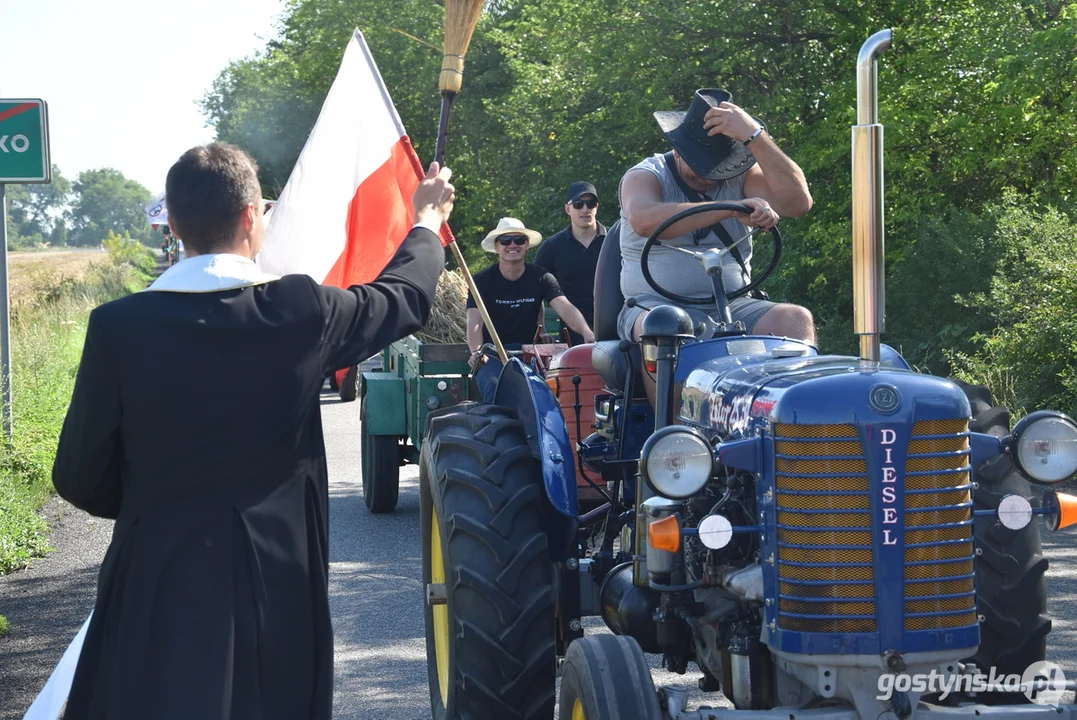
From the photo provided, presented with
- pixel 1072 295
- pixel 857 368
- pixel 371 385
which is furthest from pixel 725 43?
pixel 857 368

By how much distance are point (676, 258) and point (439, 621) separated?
173 centimetres

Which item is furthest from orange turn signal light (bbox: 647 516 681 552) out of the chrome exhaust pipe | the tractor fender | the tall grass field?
the tall grass field

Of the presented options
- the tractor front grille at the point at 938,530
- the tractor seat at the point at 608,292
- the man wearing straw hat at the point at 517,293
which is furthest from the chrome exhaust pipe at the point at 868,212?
the man wearing straw hat at the point at 517,293

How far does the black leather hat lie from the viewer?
5.05 meters

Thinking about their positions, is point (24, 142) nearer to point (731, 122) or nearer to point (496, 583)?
point (731, 122)

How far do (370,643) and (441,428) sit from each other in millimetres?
1690

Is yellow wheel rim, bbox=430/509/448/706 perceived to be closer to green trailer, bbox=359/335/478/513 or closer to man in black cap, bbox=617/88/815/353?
man in black cap, bbox=617/88/815/353

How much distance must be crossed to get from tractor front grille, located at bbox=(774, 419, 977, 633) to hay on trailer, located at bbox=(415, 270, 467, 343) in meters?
9.33

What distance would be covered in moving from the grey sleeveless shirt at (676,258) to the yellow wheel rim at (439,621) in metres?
1.21

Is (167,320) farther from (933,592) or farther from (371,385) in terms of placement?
(371,385)

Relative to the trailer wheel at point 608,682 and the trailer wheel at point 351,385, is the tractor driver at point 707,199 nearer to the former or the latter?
the trailer wheel at point 608,682

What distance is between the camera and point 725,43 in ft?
64.8

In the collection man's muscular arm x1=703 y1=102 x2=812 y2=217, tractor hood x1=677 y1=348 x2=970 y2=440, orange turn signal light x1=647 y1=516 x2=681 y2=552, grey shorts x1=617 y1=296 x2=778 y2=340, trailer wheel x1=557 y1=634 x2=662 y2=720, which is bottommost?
trailer wheel x1=557 y1=634 x2=662 y2=720

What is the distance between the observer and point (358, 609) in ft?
22.7
